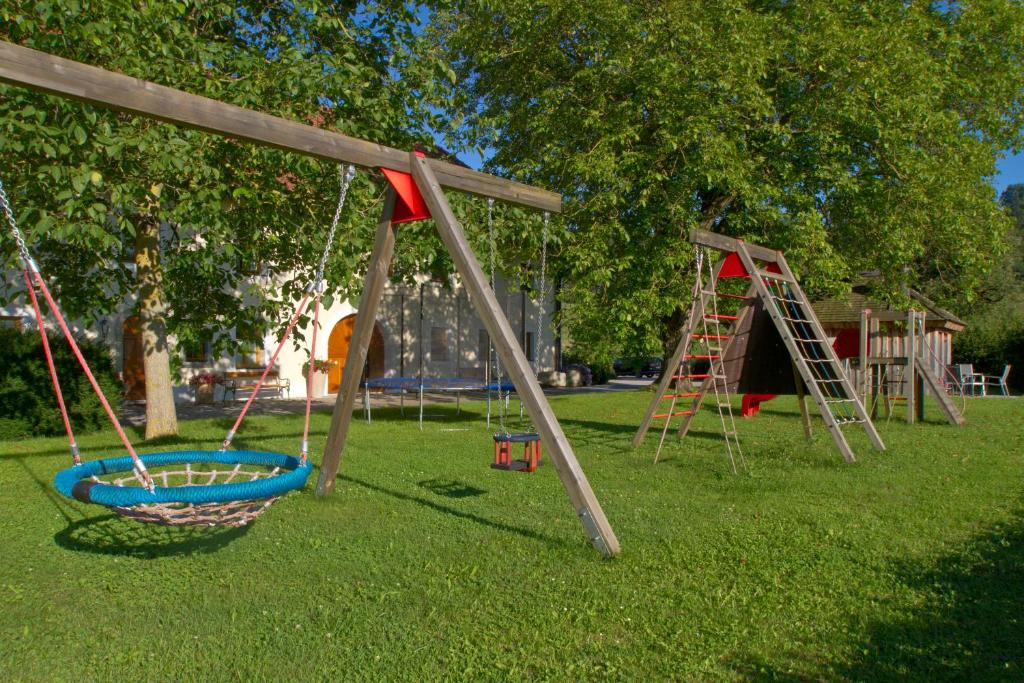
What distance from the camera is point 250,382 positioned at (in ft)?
69.4

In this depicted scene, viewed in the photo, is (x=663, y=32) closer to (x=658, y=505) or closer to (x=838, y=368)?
(x=838, y=368)

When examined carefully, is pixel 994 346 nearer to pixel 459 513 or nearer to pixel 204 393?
pixel 204 393

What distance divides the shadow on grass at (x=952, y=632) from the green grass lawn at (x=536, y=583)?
0.01 meters

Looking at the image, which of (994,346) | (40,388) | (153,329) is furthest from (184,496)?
(994,346)

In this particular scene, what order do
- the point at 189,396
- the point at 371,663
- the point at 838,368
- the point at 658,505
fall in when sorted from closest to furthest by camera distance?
the point at 371,663 → the point at 658,505 → the point at 838,368 → the point at 189,396

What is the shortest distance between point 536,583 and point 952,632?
214 cm

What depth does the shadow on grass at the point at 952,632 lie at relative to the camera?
3449mm

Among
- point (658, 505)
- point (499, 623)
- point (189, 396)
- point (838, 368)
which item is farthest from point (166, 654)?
point (189, 396)

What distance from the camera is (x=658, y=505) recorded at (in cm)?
686

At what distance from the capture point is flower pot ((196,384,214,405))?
19531 mm

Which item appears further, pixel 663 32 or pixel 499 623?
pixel 663 32

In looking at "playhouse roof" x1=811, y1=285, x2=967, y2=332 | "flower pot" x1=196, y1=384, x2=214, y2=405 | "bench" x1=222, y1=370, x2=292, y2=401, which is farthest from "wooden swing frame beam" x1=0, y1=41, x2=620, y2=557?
"playhouse roof" x1=811, y1=285, x2=967, y2=332

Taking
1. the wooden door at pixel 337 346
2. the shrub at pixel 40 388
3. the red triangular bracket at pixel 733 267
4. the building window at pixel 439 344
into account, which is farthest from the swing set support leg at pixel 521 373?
the building window at pixel 439 344

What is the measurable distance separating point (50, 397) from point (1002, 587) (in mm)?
12202
